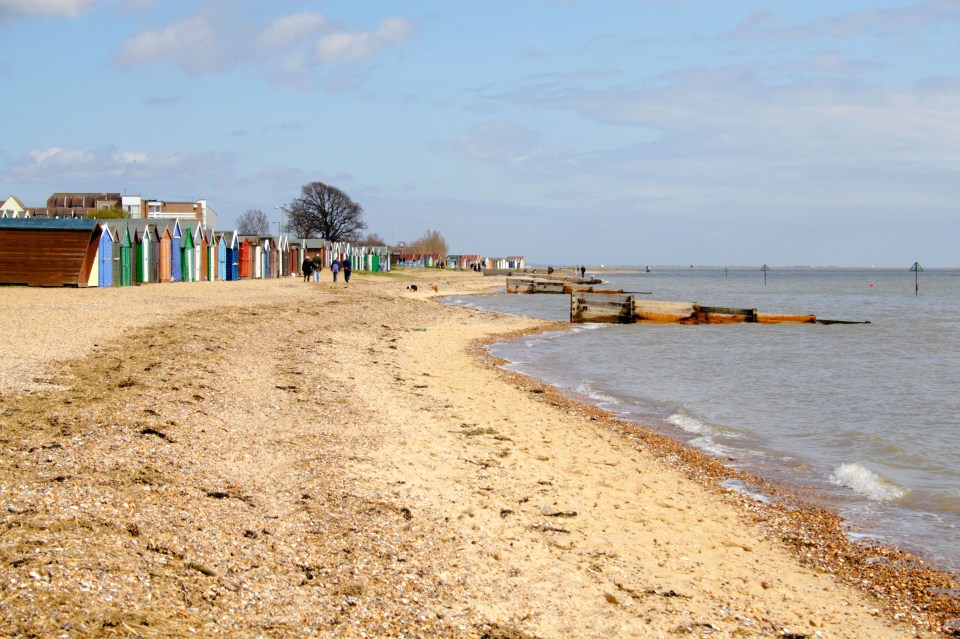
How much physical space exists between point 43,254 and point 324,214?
294 feet

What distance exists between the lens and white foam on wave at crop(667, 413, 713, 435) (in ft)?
44.9

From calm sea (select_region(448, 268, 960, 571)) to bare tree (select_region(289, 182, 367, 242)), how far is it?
9214 cm

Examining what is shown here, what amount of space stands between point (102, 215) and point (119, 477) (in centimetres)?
7109

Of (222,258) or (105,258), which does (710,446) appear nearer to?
(105,258)

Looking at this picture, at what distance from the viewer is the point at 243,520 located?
660cm

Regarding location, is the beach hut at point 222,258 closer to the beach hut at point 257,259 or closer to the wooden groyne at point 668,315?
the beach hut at point 257,259

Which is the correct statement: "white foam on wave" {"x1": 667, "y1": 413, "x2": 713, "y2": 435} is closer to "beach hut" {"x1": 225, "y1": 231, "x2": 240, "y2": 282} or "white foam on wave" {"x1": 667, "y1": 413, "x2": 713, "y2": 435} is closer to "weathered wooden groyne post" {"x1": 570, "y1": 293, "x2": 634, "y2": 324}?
"weathered wooden groyne post" {"x1": 570, "y1": 293, "x2": 634, "y2": 324}

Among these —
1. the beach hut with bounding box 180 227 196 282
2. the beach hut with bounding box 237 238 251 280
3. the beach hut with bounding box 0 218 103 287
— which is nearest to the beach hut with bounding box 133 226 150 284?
the beach hut with bounding box 180 227 196 282

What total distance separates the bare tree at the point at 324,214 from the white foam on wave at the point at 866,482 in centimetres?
11449

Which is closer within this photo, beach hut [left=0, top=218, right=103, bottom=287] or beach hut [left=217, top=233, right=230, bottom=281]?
beach hut [left=0, top=218, right=103, bottom=287]

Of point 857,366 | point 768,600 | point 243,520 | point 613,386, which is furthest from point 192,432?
point 857,366

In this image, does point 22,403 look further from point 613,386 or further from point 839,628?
point 613,386

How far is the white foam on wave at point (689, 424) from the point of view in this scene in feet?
44.9

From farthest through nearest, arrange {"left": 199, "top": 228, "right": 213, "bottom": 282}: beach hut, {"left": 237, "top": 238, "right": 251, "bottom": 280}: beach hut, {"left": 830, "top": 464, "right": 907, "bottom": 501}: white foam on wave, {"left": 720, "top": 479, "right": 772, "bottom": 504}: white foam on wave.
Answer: {"left": 237, "top": 238, "right": 251, "bottom": 280}: beach hut → {"left": 199, "top": 228, "right": 213, "bottom": 282}: beach hut → {"left": 830, "top": 464, "right": 907, "bottom": 501}: white foam on wave → {"left": 720, "top": 479, "right": 772, "bottom": 504}: white foam on wave
